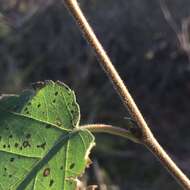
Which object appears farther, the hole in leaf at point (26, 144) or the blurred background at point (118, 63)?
the blurred background at point (118, 63)

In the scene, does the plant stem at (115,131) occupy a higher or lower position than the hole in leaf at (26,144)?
lower

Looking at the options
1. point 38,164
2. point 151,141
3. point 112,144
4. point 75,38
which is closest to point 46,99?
point 38,164

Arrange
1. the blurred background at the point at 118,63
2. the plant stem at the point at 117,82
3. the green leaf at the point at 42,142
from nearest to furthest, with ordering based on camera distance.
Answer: the plant stem at the point at 117,82
the green leaf at the point at 42,142
the blurred background at the point at 118,63

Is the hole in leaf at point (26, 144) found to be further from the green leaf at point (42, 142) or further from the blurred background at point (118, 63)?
the blurred background at point (118, 63)

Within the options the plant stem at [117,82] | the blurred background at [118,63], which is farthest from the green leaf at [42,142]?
the blurred background at [118,63]

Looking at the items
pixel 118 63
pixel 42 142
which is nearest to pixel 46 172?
pixel 42 142

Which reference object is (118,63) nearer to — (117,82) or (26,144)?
(26,144)

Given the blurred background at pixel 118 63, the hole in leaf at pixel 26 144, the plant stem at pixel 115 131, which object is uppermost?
the blurred background at pixel 118 63
